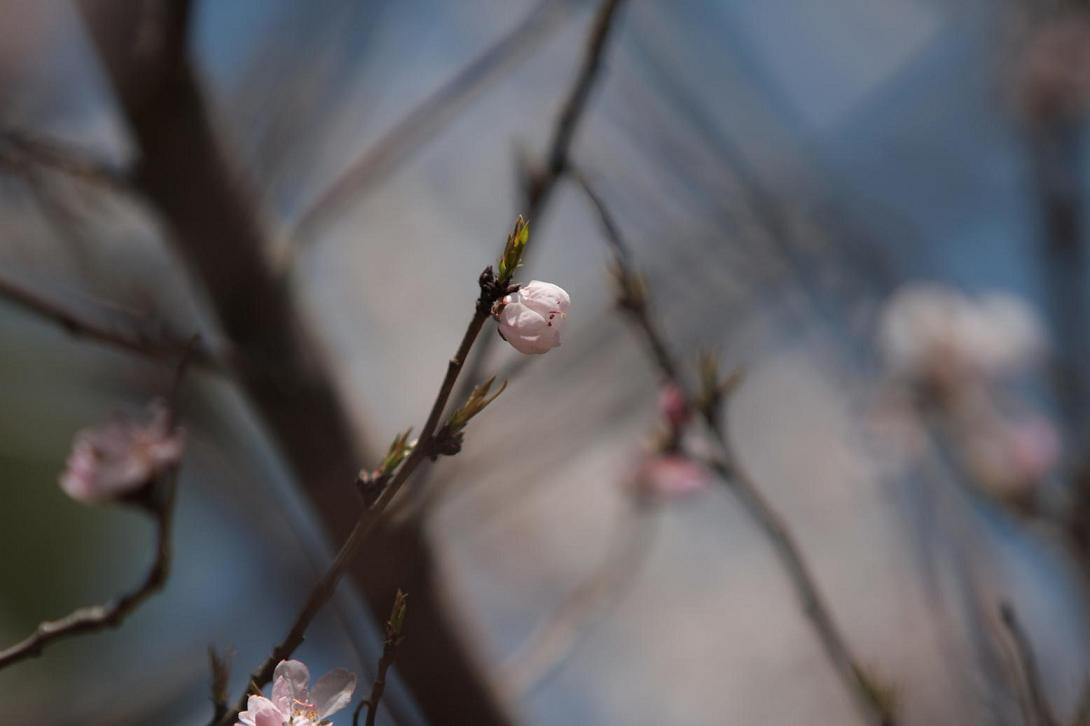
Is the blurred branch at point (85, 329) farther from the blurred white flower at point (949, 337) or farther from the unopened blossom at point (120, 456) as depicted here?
the blurred white flower at point (949, 337)

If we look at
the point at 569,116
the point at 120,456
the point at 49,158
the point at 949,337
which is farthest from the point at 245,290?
the point at 949,337

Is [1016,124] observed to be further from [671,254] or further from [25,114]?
[25,114]

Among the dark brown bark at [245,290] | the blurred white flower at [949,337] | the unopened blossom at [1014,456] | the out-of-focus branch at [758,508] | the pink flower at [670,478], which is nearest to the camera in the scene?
the out-of-focus branch at [758,508]

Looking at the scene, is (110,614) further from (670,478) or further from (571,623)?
(670,478)

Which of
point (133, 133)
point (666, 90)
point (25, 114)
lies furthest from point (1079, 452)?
point (25, 114)

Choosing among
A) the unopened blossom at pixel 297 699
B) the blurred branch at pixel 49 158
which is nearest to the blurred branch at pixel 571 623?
the unopened blossom at pixel 297 699
